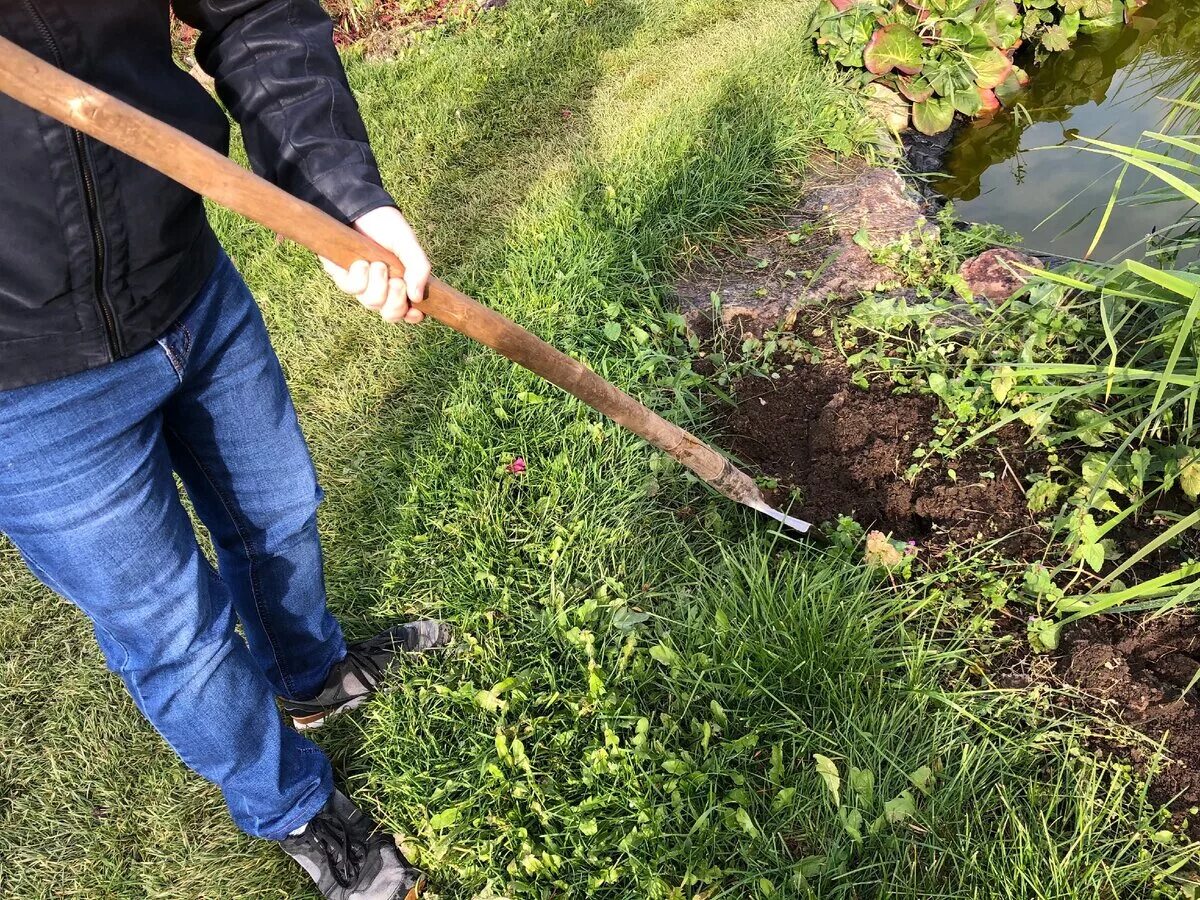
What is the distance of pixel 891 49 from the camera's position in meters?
4.39

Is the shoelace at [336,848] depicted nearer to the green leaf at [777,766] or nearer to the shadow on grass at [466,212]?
the shadow on grass at [466,212]

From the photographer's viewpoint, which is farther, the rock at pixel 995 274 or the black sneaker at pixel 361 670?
the rock at pixel 995 274

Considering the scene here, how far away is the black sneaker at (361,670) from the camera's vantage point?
215 cm

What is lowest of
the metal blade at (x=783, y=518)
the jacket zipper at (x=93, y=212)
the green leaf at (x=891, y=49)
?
the metal blade at (x=783, y=518)

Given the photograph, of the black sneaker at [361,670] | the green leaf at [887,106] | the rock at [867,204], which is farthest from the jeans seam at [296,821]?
the green leaf at [887,106]

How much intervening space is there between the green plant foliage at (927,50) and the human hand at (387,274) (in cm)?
383

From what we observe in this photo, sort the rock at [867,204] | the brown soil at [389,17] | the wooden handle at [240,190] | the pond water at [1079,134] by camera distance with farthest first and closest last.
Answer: the brown soil at [389,17]
the pond water at [1079,134]
the rock at [867,204]
the wooden handle at [240,190]

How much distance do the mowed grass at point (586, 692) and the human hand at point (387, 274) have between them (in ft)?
3.61

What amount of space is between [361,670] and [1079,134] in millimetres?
4989

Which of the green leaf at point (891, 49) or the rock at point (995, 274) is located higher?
the green leaf at point (891, 49)

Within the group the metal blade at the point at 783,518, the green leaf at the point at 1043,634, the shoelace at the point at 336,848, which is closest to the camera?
the shoelace at the point at 336,848

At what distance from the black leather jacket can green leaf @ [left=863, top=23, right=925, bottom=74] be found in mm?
3760

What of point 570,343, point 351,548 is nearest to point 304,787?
point 351,548

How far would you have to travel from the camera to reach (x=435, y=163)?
4.36 metres
